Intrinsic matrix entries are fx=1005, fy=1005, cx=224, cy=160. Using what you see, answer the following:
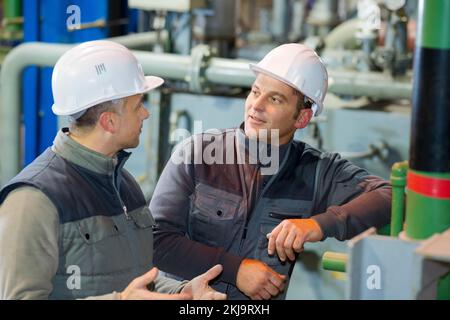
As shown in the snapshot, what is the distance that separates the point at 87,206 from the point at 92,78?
0.37 m

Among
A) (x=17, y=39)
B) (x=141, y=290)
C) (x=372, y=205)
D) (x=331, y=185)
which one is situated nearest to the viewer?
(x=141, y=290)

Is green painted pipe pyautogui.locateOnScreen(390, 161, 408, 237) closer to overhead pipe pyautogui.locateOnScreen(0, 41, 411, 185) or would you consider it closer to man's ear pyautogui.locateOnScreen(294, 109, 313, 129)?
man's ear pyautogui.locateOnScreen(294, 109, 313, 129)

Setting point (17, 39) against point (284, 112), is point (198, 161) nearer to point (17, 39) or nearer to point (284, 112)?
point (284, 112)

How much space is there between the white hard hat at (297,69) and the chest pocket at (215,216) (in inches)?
16.2

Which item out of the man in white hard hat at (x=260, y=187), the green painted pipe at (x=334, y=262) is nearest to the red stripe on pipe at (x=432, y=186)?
the green painted pipe at (x=334, y=262)

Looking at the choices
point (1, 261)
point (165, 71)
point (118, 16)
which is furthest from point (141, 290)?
point (118, 16)

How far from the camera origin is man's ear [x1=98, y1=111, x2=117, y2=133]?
2725mm

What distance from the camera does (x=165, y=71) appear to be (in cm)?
520

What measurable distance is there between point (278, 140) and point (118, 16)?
10.1ft

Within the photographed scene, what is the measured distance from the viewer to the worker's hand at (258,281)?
2988 mm

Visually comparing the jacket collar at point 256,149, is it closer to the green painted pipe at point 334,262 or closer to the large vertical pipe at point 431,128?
the green painted pipe at point 334,262

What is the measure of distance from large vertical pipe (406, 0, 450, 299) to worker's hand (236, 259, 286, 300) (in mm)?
955

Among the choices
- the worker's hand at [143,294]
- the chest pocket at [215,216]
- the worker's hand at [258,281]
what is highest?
the worker's hand at [143,294]

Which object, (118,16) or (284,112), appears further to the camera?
(118,16)
